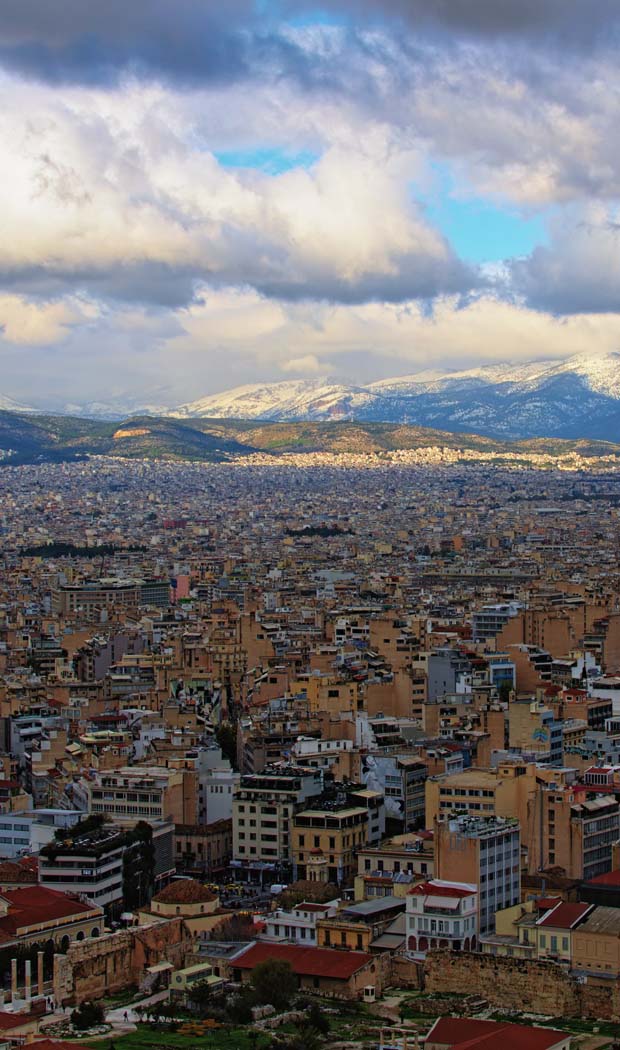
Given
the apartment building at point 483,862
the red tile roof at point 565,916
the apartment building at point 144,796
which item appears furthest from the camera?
the apartment building at point 144,796

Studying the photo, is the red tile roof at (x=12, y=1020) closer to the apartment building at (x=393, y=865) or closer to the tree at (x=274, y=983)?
the tree at (x=274, y=983)

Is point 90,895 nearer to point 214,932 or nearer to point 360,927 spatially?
point 214,932

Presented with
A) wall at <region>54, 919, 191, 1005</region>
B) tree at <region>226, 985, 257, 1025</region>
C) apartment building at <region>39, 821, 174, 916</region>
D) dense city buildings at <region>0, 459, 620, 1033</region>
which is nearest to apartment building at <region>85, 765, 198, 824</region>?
dense city buildings at <region>0, 459, 620, 1033</region>

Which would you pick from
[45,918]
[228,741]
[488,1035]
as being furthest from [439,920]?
[228,741]

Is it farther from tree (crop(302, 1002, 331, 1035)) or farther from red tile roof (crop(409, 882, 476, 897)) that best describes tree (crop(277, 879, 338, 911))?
tree (crop(302, 1002, 331, 1035))

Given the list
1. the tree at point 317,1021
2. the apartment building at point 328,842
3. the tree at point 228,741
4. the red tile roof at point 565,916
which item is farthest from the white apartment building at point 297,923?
the tree at point 228,741

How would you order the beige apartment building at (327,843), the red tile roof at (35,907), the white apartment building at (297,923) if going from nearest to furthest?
the white apartment building at (297,923), the red tile roof at (35,907), the beige apartment building at (327,843)

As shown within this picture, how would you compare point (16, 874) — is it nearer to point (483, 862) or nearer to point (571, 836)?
point (483, 862)
